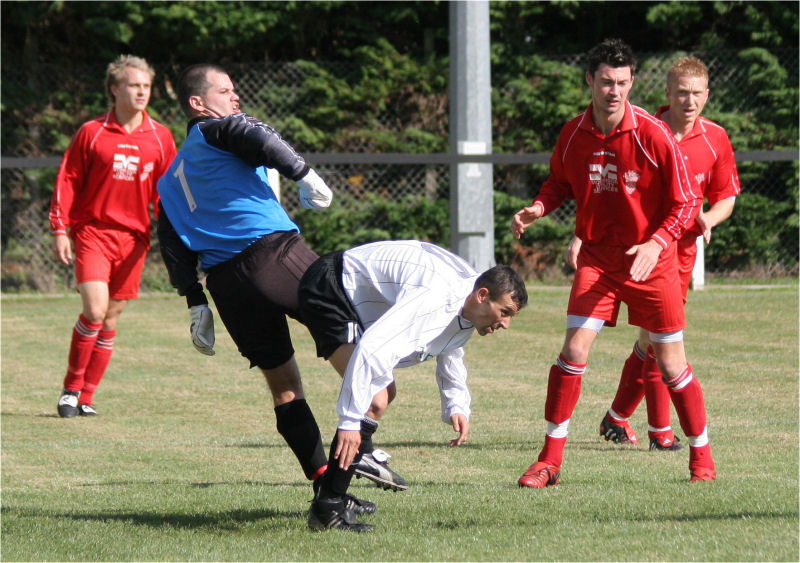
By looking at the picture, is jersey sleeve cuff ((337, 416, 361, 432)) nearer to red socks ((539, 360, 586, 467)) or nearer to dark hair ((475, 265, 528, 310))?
dark hair ((475, 265, 528, 310))

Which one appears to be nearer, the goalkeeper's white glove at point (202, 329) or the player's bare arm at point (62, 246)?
the goalkeeper's white glove at point (202, 329)

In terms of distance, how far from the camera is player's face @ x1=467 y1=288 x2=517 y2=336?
456cm

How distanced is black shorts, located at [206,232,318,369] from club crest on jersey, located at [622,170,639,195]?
5.17ft

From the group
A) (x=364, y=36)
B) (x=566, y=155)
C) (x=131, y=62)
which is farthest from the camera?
(x=364, y=36)

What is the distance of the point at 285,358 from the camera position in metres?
5.20

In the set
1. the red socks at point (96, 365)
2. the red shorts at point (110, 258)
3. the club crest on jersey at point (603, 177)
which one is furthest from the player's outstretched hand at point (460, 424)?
the red socks at point (96, 365)

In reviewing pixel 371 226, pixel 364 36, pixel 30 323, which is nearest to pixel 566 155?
pixel 30 323

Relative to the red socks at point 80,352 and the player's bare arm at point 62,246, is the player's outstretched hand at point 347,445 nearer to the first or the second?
the red socks at point 80,352

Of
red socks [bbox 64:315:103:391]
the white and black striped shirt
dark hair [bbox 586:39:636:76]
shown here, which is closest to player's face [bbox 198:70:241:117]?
the white and black striped shirt

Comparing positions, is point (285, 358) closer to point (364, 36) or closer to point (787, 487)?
point (787, 487)

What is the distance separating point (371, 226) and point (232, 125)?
10884mm

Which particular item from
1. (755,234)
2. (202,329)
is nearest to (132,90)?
(202,329)

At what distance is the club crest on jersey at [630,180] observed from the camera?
5609 mm

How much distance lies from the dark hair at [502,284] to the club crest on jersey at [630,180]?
1231 mm
